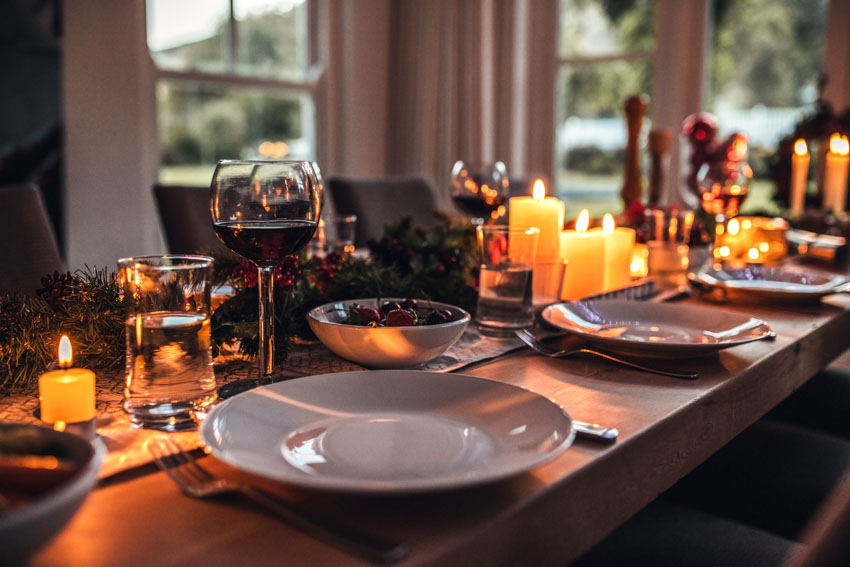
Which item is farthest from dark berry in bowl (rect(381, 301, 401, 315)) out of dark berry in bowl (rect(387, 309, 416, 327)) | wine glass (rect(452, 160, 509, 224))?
wine glass (rect(452, 160, 509, 224))

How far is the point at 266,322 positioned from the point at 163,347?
0.11 m

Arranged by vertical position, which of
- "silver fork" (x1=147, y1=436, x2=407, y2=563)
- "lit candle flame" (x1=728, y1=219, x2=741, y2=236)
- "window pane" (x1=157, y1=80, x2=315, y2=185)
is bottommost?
"silver fork" (x1=147, y1=436, x2=407, y2=563)

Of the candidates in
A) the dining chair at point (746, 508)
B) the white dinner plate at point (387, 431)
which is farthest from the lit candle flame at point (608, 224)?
the white dinner plate at point (387, 431)

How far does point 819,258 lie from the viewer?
187 centimetres

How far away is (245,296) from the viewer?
3.03 feet

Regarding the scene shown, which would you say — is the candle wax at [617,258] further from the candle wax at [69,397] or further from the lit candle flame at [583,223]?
the candle wax at [69,397]

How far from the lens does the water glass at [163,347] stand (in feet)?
2.17

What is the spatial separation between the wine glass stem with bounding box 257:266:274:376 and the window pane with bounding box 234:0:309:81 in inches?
118

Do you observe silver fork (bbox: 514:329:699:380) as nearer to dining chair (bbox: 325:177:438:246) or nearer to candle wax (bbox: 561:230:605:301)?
candle wax (bbox: 561:230:605:301)

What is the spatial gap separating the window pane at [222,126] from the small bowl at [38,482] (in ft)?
10.0

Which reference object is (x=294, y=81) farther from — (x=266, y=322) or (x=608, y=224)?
(x=266, y=322)

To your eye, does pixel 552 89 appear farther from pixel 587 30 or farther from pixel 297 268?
pixel 297 268

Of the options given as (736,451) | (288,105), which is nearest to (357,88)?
(288,105)

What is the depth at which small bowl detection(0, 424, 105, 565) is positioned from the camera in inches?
14.2
